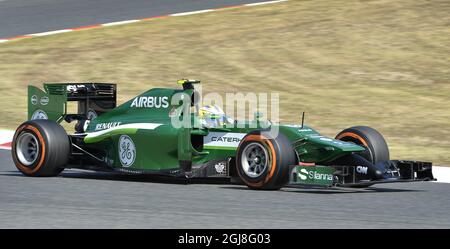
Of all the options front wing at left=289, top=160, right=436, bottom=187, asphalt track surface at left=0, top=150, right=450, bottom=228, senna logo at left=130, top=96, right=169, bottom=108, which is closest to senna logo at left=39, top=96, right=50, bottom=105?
asphalt track surface at left=0, top=150, right=450, bottom=228

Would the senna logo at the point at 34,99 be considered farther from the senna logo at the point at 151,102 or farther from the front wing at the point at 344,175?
the front wing at the point at 344,175

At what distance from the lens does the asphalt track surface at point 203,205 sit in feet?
29.0

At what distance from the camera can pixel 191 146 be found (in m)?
11.8

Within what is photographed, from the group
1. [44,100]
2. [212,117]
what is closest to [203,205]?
[212,117]

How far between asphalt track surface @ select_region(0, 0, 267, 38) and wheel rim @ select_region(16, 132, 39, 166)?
12691 millimetres

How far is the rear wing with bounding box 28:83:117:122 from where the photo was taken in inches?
521

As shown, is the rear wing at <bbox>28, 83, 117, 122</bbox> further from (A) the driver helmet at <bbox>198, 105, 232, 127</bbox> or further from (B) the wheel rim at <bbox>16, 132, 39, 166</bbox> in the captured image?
(A) the driver helmet at <bbox>198, 105, 232, 127</bbox>

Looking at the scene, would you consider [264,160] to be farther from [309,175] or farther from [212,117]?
[212,117]

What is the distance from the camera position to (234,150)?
11656 millimetres

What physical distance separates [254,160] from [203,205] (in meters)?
1.33

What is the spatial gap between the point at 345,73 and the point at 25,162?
33.7ft

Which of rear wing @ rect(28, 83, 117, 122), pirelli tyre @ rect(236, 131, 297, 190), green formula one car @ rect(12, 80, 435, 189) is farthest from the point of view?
rear wing @ rect(28, 83, 117, 122)
